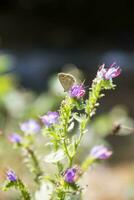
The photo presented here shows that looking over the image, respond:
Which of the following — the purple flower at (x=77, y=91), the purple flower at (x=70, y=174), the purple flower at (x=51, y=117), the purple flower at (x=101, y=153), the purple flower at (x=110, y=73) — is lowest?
the purple flower at (x=70, y=174)

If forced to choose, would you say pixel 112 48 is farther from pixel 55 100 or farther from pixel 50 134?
pixel 50 134

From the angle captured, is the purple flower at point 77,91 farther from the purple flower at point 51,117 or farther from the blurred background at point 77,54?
the blurred background at point 77,54

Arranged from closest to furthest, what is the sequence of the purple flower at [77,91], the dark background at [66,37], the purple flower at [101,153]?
the purple flower at [77,91]
the purple flower at [101,153]
the dark background at [66,37]

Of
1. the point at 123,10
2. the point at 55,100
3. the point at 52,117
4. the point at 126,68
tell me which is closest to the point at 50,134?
the point at 52,117

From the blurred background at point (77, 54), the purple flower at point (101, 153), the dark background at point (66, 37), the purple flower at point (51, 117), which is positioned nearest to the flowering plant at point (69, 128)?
the purple flower at point (51, 117)

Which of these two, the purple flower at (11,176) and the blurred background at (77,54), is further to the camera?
the blurred background at (77,54)

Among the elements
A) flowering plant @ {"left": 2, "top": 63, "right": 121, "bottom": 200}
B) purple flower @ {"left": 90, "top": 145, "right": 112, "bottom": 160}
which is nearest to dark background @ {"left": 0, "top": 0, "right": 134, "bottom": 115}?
purple flower @ {"left": 90, "top": 145, "right": 112, "bottom": 160}
